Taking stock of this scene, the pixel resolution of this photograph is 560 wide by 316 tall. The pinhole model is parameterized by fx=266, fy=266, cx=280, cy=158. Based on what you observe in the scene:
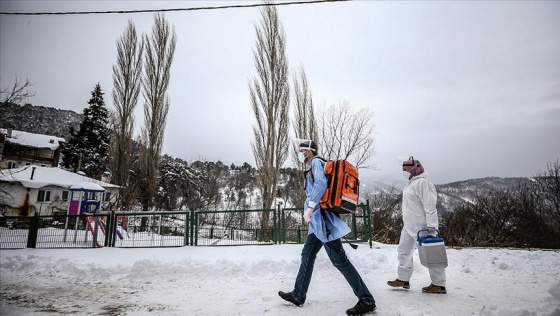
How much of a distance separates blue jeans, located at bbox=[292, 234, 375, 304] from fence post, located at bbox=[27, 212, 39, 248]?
820 centimetres

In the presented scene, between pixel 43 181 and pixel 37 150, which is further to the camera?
pixel 37 150

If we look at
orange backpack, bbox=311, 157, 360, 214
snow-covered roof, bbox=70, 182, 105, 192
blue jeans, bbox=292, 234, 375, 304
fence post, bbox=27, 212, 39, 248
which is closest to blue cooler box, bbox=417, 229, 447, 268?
blue jeans, bbox=292, 234, 375, 304

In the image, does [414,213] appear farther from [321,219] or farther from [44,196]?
[44,196]

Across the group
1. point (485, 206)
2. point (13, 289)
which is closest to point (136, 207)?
point (13, 289)

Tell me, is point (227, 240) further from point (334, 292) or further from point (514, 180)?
point (514, 180)

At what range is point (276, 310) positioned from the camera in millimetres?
2941

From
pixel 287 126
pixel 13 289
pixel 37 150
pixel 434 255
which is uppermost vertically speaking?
pixel 37 150

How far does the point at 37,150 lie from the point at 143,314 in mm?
61157

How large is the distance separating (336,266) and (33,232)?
28.8ft

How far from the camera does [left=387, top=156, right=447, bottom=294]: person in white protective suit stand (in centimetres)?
349

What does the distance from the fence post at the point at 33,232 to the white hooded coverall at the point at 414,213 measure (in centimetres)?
920

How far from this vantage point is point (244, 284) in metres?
4.28

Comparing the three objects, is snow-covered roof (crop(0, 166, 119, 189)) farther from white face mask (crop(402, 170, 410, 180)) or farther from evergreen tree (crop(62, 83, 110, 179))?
white face mask (crop(402, 170, 410, 180))

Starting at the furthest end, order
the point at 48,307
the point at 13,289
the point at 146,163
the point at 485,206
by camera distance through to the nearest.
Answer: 1. the point at 485,206
2. the point at 146,163
3. the point at 13,289
4. the point at 48,307
